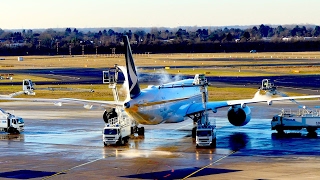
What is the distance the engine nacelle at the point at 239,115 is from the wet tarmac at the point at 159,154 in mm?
966

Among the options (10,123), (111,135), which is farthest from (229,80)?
(111,135)

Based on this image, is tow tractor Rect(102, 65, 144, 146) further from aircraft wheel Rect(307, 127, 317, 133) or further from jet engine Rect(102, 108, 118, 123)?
aircraft wheel Rect(307, 127, 317, 133)

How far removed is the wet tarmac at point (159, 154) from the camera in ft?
157

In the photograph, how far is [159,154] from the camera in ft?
184

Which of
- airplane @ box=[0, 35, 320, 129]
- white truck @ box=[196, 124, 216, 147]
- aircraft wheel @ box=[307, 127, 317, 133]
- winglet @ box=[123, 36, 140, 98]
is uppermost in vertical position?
winglet @ box=[123, 36, 140, 98]

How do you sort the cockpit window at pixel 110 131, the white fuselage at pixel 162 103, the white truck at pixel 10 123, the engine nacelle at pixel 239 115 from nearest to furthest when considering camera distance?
the white fuselage at pixel 162 103
the cockpit window at pixel 110 131
the engine nacelle at pixel 239 115
the white truck at pixel 10 123

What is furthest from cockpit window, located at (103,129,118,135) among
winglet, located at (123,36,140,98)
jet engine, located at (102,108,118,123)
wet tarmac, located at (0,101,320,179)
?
jet engine, located at (102,108,118,123)

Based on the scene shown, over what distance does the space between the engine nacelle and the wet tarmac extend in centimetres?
97

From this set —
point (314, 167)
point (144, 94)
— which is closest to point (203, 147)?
point (144, 94)

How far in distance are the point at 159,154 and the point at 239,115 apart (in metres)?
15.9

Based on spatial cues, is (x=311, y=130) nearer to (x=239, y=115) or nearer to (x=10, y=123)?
(x=239, y=115)

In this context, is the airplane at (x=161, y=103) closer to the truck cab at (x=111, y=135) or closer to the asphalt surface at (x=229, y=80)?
the truck cab at (x=111, y=135)

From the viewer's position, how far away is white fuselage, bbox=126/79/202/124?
58.4 meters

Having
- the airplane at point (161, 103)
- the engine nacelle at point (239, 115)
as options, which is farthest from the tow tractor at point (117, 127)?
the engine nacelle at point (239, 115)
